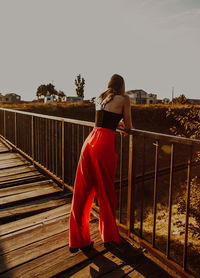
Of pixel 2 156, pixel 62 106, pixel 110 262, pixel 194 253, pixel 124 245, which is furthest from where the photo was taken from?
pixel 62 106


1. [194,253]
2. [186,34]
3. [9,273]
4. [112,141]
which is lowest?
[194,253]

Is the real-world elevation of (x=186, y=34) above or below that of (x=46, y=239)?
above

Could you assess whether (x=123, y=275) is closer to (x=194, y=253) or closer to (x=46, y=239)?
(x=46, y=239)

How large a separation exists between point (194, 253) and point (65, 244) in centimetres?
492

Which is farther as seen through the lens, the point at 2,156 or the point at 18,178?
the point at 2,156

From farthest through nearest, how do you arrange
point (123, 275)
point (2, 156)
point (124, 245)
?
point (2, 156) < point (124, 245) < point (123, 275)

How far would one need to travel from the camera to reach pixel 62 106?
79.0 feet

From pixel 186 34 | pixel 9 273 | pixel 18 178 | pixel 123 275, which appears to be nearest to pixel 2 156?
pixel 18 178

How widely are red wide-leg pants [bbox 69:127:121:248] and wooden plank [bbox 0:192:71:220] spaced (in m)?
1.20

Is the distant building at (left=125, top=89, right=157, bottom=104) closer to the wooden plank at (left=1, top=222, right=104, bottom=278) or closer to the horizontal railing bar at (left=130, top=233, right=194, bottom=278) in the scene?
the horizontal railing bar at (left=130, top=233, right=194, bottom=278)

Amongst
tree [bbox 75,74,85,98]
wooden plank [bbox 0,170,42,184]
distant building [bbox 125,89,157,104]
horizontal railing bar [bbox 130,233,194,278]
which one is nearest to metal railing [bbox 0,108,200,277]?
horizontal railing bar [bbox 130,233,194,278]

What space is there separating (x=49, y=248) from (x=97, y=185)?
0.85 metres

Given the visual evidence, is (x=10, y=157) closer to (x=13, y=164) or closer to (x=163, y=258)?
(x=13, y=164)

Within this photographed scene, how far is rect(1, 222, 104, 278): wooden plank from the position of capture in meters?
2.15
